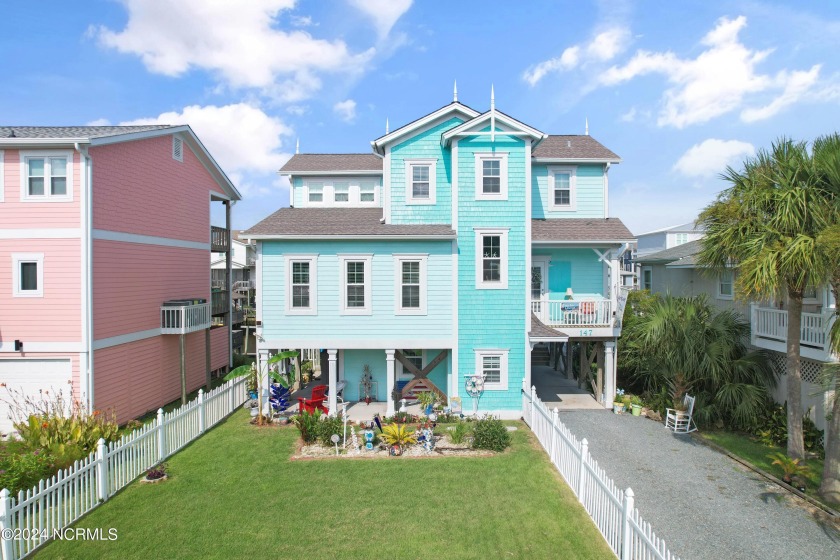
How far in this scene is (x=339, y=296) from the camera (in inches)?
607

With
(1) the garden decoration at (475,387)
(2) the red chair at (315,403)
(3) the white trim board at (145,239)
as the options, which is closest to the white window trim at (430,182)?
(1) the garden decoration at (475,387)

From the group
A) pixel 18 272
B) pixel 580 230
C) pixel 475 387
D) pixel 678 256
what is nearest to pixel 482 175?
pixel 580 230

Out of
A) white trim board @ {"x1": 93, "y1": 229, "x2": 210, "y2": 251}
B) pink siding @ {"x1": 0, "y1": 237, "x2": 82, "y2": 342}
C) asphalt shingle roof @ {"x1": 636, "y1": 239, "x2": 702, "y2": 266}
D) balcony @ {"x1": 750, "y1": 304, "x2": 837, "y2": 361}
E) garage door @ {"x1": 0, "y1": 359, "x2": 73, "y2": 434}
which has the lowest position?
garage door @ {"x1": 0, "y1": 359, "x2": 73, "y2": 434}

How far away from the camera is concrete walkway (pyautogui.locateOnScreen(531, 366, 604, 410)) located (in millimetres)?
16453

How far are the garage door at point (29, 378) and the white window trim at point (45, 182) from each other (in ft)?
14.7

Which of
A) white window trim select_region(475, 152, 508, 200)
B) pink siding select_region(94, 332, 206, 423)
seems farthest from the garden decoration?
pink siding select_region(94, 332, 206, 423)

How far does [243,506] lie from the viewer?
9156mm

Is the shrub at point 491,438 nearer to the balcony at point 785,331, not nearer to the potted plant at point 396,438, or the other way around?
the potted plant at point 396,438

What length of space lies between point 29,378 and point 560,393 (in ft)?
55.3

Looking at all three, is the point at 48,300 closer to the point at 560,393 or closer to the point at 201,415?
the point at 201,415

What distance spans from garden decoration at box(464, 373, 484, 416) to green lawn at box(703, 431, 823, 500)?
20.8 ft

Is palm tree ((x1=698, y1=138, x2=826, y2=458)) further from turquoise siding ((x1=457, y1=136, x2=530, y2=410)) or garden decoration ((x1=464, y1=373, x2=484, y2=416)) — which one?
garden decoration ((x1=464, y1=373, x2=484, y2=416))

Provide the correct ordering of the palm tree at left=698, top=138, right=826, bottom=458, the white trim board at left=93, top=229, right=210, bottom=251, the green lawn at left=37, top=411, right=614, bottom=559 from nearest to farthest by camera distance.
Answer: the green lawn at left=37, top=411, right=614, bottom=559 < the palm tree at left=698, top=138, right=826, bottom=458 < the white trim board at left=93, top=229, right=210, bottom=251

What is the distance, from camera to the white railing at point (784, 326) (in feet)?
38.1
